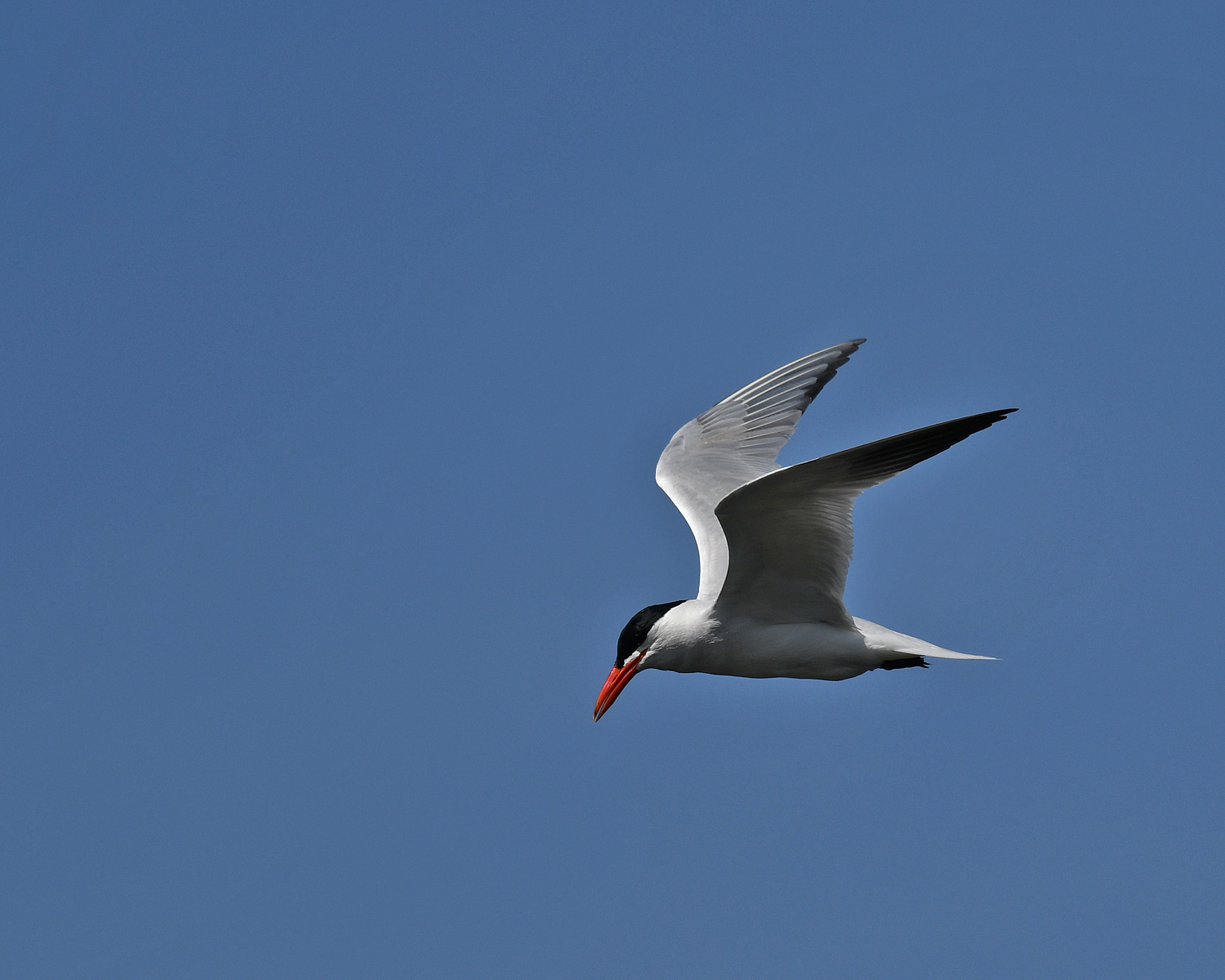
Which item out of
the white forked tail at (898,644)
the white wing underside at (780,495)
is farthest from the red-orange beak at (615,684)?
the white forked tail at (898,644)

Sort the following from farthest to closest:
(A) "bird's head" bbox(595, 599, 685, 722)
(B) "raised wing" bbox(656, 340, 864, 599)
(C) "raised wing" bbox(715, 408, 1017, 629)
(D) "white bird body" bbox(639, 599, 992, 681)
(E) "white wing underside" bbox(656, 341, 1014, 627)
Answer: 1. (B) "raised wing" bbox(656, 340, 864, 599)
2. (A) "bird's head" bbox(595, 599, 685, 722)
3. (D) "white bird body" bbox(639, 599, 992, 681)
4. (E) "white wing underside" bbox(656, 341, 1014, 627)
5. (C) "raised wing" bbox(715, 408, 1017, 629)

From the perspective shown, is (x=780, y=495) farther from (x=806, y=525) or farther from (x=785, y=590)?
(x=785, y=590)

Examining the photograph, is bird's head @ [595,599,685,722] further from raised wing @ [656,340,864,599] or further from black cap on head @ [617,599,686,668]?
raised wing @ [656,340,864,599]

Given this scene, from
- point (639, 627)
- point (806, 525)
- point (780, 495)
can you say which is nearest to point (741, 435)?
point (639, 627)

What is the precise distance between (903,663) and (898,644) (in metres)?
0.35

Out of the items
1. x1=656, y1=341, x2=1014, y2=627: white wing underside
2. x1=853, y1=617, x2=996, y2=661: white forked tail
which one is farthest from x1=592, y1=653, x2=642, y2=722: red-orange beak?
x1=853, y1=617, x2=996, y2=661: white forked tail

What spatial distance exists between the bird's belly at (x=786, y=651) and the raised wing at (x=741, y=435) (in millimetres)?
2309

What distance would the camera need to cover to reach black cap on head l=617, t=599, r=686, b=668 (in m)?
10.2

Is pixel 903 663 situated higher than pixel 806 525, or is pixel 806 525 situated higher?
pixel 806 525

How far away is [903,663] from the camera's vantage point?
9.69 m

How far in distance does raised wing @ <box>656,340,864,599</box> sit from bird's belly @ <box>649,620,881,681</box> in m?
2.31

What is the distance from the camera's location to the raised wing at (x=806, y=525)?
7.96 m

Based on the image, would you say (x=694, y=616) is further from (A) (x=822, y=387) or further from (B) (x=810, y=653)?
(A) (x=822, y=387)

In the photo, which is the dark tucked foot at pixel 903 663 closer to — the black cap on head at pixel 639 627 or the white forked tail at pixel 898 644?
the white forked tail at pixel 898 644
